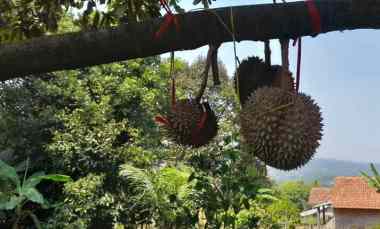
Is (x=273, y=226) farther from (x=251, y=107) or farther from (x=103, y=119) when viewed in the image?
(x=251, y=107)

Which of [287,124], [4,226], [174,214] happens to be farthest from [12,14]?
[4,226]

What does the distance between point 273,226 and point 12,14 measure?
3.86 metres

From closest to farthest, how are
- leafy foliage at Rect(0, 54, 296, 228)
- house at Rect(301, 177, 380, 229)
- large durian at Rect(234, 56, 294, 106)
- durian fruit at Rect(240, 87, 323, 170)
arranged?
durian fruit at Rect(240, 87, 323, 170), large durian at Rect(234, 56, 294, 106), leafy foliage at Rect(0, 54, 296, 228), house at Rect(301, 177, 380, 229)

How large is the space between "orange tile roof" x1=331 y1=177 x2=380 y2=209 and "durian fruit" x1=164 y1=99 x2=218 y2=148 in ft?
63.7

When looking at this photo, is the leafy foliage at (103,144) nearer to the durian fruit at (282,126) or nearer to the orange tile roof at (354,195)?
the durian fruit at (282,126)

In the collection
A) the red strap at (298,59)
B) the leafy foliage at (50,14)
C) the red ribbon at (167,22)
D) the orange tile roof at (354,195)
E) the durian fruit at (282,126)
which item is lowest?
the orange tile roof at (354,195)

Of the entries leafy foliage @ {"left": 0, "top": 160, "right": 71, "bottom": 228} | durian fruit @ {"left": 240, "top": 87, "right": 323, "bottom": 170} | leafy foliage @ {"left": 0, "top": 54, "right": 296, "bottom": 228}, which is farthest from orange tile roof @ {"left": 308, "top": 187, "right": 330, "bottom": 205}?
durian fruit @ {"left": 240, "top": 87, "right": 323, "bottom": 170}

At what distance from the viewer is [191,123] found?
1115mm

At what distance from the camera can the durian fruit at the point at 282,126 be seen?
88 centimetres

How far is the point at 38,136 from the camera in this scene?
5.91 meters

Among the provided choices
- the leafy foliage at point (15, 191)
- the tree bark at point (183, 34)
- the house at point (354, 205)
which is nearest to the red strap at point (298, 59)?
the tree bark at point (183, 34)

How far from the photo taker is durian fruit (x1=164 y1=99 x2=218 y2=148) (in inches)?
43.9

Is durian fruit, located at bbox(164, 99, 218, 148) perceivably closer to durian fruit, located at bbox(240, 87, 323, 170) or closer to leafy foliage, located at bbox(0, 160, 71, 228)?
durian fruit, located at bbox(240, 87, 323, 170)

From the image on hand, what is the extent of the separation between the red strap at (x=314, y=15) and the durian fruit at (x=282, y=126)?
0.37 ft
